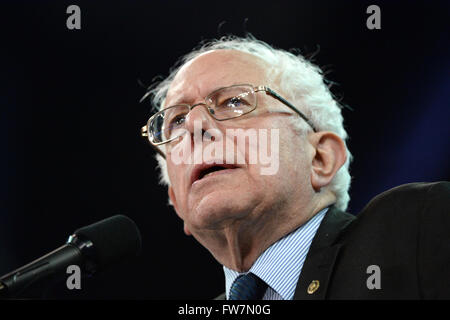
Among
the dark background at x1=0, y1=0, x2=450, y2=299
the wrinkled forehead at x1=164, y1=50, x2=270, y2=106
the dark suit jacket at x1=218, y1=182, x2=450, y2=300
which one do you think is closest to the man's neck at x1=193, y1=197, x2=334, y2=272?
the dark suit jacket at x1=218, y1=182, x2=450, y2=300

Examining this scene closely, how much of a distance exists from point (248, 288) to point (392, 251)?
0.51m

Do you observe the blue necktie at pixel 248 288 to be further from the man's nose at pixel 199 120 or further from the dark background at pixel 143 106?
the dark background at pixel 143 106

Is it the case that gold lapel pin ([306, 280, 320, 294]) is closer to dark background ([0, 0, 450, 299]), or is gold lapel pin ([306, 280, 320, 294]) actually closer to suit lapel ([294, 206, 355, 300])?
suit lapel ([294, 206, 355, 300])

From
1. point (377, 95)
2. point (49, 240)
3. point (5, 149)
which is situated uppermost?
point (377, 95)

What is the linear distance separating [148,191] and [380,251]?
66.3 inches

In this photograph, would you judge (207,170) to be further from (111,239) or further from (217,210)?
(111,239)

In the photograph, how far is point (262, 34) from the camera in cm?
250

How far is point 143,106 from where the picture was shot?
2.67 m

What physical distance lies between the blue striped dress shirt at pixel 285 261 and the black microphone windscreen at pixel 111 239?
0.41 meters

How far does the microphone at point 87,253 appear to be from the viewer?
3.59 feet

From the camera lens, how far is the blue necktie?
4.91 ft

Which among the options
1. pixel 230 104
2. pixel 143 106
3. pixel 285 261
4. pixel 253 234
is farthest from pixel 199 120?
pixel 143 106
